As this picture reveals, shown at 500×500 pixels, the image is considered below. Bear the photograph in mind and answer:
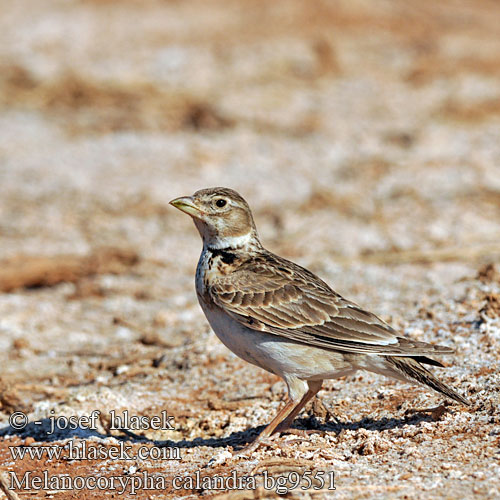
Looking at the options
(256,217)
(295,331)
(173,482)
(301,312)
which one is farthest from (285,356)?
(256,217)

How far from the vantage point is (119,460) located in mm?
5434

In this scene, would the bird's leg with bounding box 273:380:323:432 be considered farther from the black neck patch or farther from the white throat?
the white throat

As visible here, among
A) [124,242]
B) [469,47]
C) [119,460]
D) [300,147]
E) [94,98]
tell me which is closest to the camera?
[119,460]

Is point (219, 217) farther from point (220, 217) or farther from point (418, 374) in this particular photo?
point (418, 374)

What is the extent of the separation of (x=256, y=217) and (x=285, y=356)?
6.26m

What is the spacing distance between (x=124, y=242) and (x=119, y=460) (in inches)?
225

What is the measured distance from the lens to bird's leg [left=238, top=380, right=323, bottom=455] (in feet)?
17.0

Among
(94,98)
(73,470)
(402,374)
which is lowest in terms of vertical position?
(73,470)

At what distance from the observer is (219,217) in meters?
6.06

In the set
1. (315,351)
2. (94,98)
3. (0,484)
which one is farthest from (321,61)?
(0,484)

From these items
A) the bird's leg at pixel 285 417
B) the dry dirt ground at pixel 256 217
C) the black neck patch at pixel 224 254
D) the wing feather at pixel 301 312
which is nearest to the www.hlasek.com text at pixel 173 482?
the dry dirt ground at pixel 256 217

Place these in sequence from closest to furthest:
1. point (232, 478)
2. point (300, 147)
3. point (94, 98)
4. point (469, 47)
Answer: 1. point (232, 478)
2. point (300, 147)
3. point (94, 98)
4. point (469, 47)

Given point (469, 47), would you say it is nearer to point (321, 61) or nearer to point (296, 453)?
point (321, 61)

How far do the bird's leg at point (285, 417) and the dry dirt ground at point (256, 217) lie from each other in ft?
0.34
